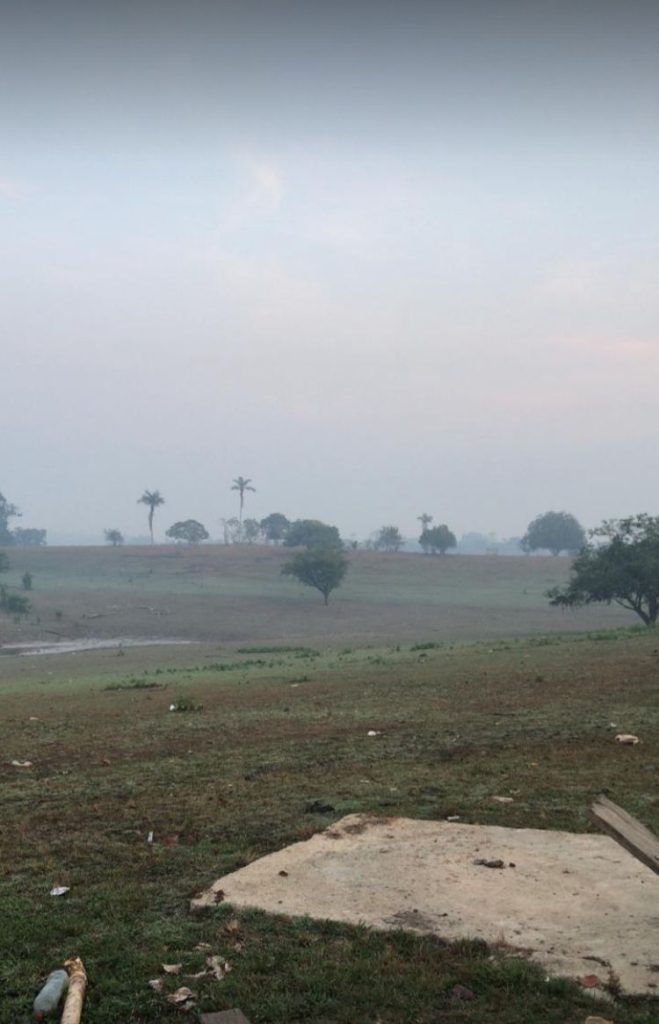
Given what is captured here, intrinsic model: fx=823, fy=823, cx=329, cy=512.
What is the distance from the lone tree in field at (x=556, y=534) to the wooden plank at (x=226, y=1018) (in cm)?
15607

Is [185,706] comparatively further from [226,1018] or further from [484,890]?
[226,1018]

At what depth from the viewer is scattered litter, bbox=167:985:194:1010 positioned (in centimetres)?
458

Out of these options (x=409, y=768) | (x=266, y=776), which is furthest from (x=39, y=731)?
(x=409, y=768)

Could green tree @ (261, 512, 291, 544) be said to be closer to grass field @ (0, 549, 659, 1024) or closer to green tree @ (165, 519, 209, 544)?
green tree @ (165, 519, 209, 544)

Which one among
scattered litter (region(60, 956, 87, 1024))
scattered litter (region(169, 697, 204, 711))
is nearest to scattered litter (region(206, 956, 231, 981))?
scattered litter (region(60, 956, 87, 1024))

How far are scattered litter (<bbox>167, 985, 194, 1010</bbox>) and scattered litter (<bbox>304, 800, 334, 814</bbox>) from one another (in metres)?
3.89

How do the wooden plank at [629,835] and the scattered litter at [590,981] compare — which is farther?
the wooden plank at [629,835]

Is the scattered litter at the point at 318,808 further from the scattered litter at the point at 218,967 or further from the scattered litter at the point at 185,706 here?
the scattered litter at the point at 185,706

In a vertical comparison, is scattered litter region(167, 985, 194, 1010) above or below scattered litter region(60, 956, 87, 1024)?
below

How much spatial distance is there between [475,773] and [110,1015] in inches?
252

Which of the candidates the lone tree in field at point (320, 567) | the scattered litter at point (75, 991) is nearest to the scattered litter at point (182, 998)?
the scattered litter at point (75, 991)

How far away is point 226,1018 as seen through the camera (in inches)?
172

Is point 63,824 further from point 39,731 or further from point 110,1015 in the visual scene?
point 39,731

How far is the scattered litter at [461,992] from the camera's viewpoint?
183 inches
